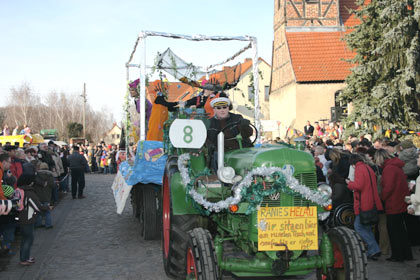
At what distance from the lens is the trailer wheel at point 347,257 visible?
4473 millimetres

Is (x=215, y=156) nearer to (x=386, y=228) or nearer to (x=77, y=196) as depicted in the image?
(x=386, y=228)

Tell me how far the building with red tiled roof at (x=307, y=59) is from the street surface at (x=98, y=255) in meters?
23.1

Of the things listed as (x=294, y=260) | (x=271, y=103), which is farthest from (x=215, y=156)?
(x=271, y=103)

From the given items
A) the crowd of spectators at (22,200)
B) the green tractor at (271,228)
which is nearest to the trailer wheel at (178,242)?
the green tractor at (271,228)

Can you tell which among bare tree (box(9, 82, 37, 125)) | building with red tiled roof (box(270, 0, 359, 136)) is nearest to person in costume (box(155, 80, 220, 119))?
building with red tiled roof (box(270, 0, 359, 136))

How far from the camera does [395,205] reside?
24.0 feet

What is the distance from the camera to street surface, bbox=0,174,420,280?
259 inches

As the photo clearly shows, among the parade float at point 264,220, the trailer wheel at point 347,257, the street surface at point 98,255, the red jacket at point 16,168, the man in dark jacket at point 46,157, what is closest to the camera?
the trailer wheel at point 347,257

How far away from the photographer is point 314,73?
32781mm

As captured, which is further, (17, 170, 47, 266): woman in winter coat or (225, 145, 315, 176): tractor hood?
(17, 170, 47, 266): woman in winter coat

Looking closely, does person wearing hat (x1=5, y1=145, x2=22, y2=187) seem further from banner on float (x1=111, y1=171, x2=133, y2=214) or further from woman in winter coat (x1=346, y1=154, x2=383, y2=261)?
woman in winter coat (x1=346, y1=154, x2=383, y2=261)

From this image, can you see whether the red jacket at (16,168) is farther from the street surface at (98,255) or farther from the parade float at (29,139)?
the parade float at (29,139)

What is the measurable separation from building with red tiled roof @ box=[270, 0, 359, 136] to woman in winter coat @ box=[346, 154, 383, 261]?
82.7 ft

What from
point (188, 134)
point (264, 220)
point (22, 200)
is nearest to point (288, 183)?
point (264, 220)
